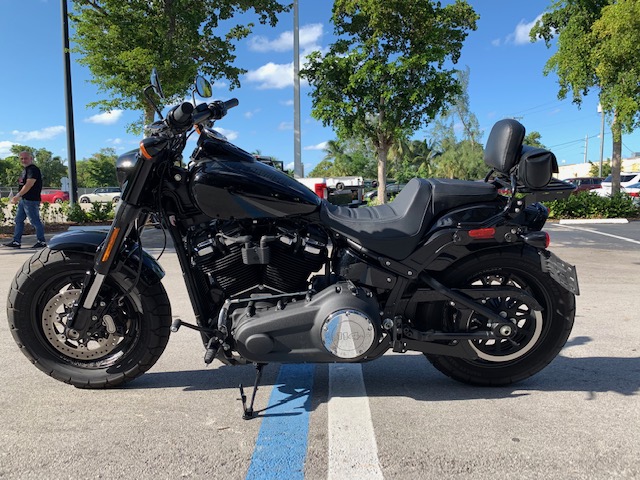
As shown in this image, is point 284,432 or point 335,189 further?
point 335,189

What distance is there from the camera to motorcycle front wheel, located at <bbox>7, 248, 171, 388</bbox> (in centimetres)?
255

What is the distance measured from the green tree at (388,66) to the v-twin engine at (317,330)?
13.1 m

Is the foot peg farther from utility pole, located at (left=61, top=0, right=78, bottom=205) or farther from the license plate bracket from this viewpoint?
Answer: utility pole, located at (left=61, top=0, right=78, bottom=205)

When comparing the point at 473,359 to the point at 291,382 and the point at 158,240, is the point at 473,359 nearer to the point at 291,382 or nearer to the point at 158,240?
the point at 291,382

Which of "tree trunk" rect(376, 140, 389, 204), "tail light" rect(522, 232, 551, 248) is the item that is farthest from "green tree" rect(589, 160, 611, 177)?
"tail light" rect(522, 232, 551, 248)

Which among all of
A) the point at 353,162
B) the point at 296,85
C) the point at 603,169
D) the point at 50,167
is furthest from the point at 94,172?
the point at 603,169

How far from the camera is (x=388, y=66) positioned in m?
14.2

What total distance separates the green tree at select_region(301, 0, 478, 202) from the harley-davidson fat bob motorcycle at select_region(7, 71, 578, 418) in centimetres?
1263

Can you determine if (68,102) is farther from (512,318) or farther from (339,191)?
(512,318)

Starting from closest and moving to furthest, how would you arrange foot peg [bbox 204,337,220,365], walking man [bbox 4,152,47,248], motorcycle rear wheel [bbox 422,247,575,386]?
foot peg [bbox 204,337,220,365] < motorcycle rear wheel [bbox 422,247,575,386] < walking man [bbox 4,152,47,248]

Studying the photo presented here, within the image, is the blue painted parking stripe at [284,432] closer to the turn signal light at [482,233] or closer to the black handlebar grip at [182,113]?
the turn signal light at [482,233]

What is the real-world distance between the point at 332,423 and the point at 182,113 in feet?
5.67

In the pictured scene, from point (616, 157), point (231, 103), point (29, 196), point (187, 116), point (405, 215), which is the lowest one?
point (405, 215)

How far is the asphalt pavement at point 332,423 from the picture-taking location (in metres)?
1.92
